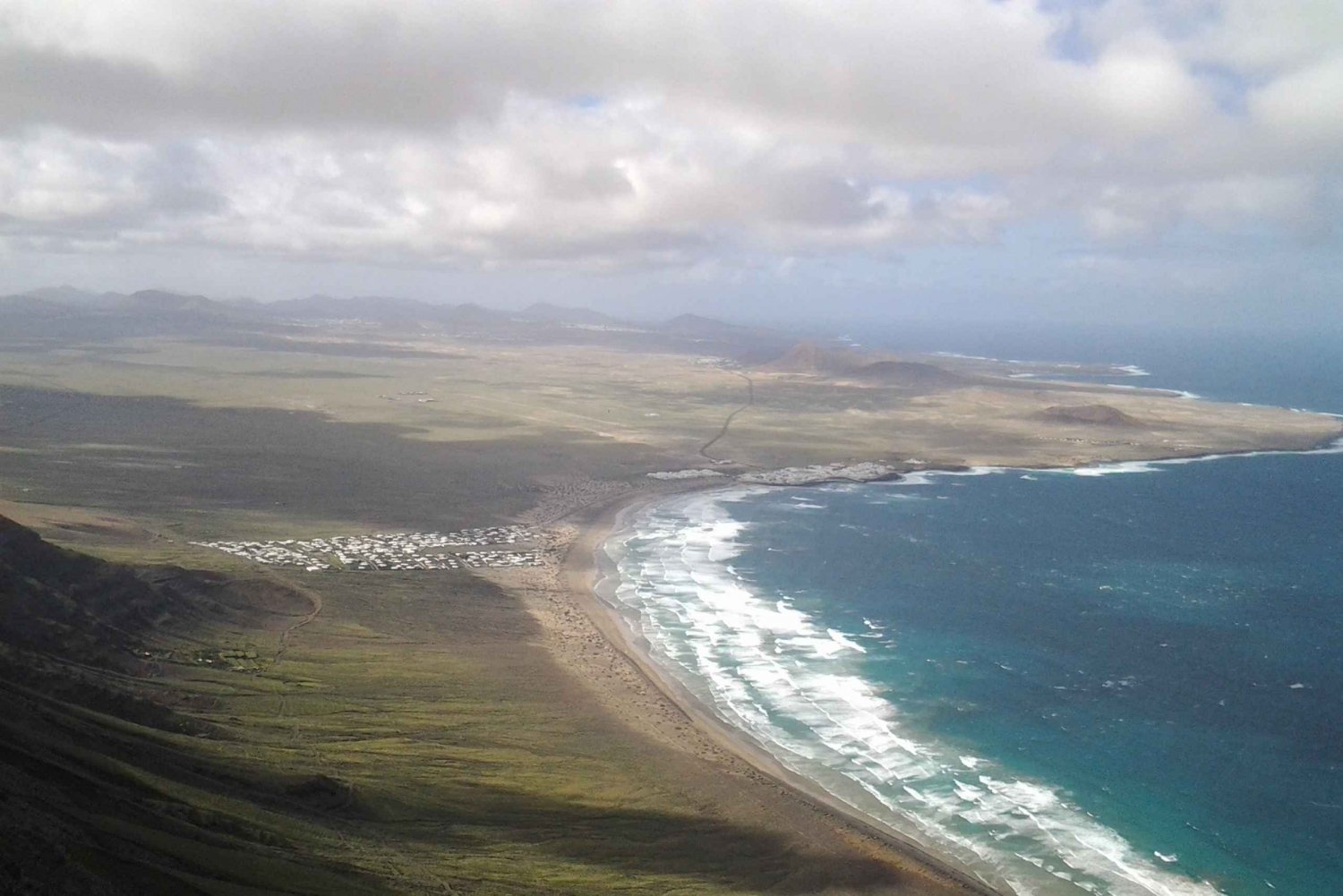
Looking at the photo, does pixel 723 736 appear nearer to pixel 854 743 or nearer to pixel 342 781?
pixel 854 743

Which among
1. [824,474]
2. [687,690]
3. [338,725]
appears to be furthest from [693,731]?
[824,474]

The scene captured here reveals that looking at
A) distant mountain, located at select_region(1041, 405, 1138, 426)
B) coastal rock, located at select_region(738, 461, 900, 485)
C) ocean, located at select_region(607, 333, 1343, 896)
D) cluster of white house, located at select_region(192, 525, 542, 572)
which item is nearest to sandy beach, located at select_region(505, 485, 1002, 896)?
ocean, located at select_region(607, 333, 1343, 896)

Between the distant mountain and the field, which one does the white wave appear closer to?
the field

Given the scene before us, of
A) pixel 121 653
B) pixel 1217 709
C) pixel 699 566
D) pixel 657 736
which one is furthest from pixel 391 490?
pixel 1217 709

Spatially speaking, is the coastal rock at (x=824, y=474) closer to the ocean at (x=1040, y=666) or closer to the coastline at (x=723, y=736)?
the ocean at (x=1040, y=666)

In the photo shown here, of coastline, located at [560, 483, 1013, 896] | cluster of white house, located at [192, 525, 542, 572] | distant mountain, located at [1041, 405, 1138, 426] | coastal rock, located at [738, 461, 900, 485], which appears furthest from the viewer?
distant mountain, located at [1041, 405, 1138, 426]

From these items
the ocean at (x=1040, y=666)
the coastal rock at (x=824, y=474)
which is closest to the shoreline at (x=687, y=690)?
the ocean at (x=1040, y=666)

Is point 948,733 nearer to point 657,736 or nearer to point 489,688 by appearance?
point 657,736
